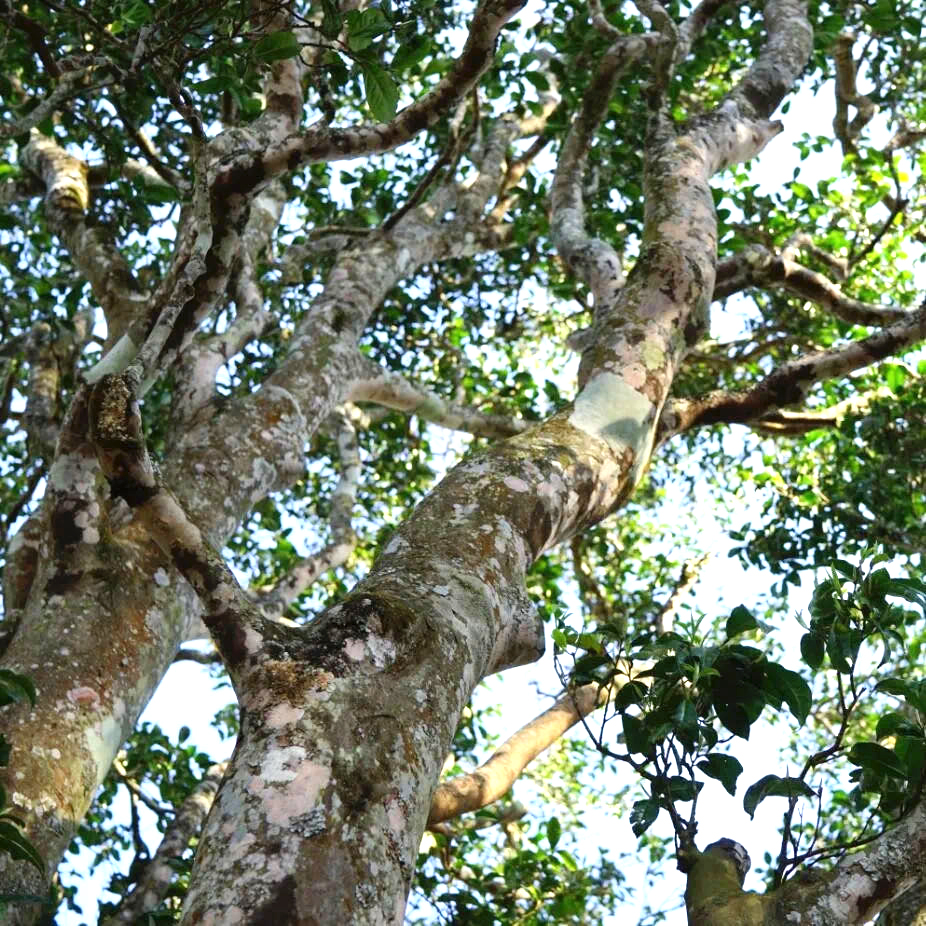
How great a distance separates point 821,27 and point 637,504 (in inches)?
185

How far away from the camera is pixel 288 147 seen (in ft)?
11.2

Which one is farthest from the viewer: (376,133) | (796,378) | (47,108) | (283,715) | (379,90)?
(796,378)

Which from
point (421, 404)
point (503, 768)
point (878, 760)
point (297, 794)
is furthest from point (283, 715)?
point (421, 404)

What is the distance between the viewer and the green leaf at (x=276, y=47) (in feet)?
11.0

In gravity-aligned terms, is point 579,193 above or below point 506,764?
above

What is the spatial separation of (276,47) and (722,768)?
7.80 ft

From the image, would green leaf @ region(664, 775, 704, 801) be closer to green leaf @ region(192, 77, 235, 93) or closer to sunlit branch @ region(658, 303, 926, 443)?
sunlit branch @ region(658, 303, 926, 443)

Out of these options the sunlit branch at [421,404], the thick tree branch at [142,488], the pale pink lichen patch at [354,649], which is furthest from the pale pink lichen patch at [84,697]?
the sunlit branch at [421,404]

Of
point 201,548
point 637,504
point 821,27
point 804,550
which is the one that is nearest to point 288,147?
point 201,548

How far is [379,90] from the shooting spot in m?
3.28

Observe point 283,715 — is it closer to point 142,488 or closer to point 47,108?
point 142,488

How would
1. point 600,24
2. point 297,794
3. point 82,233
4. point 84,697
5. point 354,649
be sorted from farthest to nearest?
point 600,24
point 82,233
point 84,697
point 354,649
point 297,794

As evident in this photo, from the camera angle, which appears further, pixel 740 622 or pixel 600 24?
pixel 600 24

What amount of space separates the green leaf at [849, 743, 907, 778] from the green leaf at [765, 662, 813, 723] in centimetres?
14
